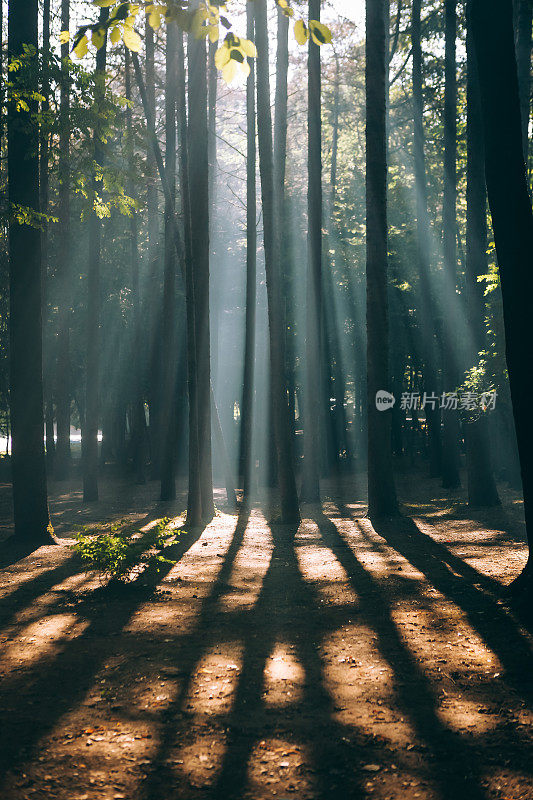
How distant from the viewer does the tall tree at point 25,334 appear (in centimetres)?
1088

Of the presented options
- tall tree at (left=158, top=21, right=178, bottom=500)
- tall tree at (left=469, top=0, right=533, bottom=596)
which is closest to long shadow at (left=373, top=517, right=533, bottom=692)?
tall tree at (left=469, top=0, right=533, bottom=596)

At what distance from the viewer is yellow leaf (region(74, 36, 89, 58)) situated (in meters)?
4.18

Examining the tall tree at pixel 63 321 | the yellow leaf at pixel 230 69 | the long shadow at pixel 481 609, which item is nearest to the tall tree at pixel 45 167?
the tall tree at pixel 63 321

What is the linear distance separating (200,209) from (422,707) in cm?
1136

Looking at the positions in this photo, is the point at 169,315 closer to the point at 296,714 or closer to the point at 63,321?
the point at 63,321

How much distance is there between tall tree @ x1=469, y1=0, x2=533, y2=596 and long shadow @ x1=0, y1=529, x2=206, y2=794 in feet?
12.2

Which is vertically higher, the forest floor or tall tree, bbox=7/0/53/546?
tall tree, bbox=7/0/53/546

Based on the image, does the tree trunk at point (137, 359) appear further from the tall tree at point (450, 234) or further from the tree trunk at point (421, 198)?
the tall tree at point (450, 234)

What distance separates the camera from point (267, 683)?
4.93 m

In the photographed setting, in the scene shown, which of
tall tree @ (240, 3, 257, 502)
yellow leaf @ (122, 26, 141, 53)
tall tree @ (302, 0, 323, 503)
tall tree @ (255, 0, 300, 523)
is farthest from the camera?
tall tree @ (240, 3, 257, 502)

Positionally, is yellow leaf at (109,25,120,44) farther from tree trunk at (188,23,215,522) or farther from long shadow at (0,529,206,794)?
tree trunk at (188,23,215,522)

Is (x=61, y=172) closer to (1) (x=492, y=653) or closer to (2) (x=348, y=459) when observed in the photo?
(1) (x=492, y=653)

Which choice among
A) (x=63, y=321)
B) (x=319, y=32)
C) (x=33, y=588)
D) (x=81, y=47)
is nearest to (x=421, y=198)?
(x=63, y=321)

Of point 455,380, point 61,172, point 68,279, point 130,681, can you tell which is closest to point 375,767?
point 130,681
